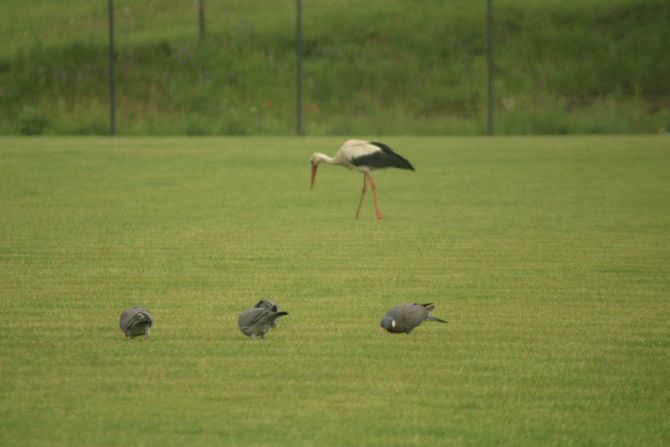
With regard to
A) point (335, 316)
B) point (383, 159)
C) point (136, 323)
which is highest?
point (383, 159)

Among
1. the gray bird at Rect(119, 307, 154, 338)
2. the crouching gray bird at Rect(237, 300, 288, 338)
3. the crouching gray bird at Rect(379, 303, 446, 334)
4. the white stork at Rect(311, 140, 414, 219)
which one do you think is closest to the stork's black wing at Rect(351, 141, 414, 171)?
the white stork at Rect(311, 140, 414, 219)

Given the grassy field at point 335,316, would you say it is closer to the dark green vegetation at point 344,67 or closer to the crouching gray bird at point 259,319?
the crouching gray bird at point 259,319

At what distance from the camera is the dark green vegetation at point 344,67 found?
33.6m

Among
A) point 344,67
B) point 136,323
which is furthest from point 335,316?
point 344,67

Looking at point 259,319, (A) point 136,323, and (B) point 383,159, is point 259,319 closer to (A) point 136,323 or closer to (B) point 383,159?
(A) point 136,323

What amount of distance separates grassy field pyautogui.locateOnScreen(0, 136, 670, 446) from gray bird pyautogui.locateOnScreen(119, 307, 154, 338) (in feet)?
0.23

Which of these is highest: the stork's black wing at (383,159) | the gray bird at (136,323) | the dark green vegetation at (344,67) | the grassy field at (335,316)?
the dark green vegetation at (344,67)

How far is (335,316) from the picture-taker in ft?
25.1

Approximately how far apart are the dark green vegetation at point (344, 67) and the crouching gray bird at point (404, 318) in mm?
25693

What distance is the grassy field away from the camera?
526 centimetres

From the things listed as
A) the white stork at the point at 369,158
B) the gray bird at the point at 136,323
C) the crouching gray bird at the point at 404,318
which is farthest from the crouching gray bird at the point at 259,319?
the white stork at the point at 369,158

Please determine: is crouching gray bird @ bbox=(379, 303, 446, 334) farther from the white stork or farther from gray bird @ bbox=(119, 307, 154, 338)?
the white stork

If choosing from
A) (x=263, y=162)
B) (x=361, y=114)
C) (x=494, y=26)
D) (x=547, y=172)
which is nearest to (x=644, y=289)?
(x=547, y=172)

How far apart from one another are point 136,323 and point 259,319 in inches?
27.2
